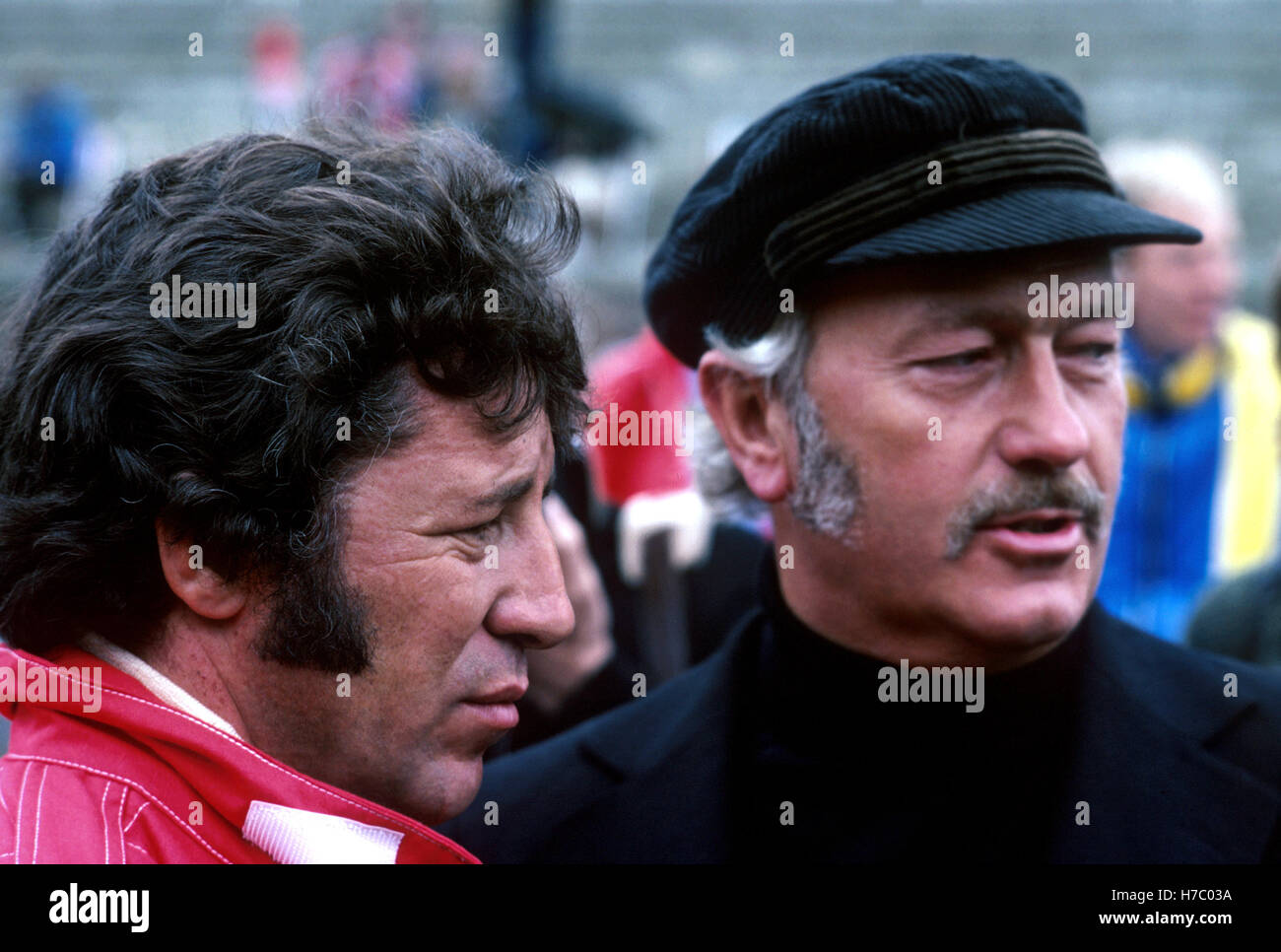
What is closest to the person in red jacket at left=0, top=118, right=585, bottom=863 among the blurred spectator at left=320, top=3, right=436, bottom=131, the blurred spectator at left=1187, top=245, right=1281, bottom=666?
the blurred spectator at left=1187, top=245, right=1281, bottom=666

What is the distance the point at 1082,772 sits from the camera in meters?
2.00

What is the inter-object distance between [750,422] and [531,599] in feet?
2.12

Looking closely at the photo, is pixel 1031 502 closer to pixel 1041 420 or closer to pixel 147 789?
pixel 1041 420

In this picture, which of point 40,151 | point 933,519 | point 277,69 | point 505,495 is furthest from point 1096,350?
point 277,69

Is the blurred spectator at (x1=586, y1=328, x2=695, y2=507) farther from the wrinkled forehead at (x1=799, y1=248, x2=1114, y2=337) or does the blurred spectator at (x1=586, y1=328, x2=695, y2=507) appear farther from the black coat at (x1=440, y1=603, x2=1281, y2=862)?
the wrinkled forehead at (x1=799, y1=248, x2=1114, y2=337)

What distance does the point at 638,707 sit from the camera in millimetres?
2473

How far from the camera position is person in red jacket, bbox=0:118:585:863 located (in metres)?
1.63

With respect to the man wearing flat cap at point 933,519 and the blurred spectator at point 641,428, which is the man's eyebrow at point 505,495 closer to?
the man wearing flat cap at point 933,519

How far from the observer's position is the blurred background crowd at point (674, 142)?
10.4 ft

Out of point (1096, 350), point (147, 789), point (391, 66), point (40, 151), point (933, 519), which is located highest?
point (391, 66)

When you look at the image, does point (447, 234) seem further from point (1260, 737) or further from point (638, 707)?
point (1260, 737)

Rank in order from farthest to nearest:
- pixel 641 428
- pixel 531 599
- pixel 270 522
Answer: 1. pixel 641 428
2. pixel 531 599
3. pixel 270 522

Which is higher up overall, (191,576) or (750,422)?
(750,422)

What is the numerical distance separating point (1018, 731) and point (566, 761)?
0.79 m
